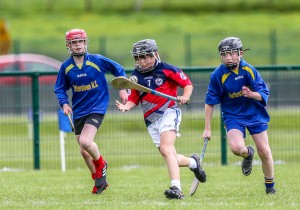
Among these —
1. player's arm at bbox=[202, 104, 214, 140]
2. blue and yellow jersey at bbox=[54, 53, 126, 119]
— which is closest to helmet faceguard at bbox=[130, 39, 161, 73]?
player's arm at bbox=[202, 104, 214, 140]

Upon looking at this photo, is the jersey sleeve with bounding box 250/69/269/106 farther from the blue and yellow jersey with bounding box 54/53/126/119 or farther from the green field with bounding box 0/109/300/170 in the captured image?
the green field with bounding box 0/109/300/170

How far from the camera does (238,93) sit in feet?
36.8

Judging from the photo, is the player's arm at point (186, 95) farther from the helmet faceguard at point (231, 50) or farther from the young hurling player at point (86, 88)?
the young hurling player at point (86, 88)

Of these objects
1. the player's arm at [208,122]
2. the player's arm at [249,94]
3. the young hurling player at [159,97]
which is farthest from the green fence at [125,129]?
the player's arm at [249,94]

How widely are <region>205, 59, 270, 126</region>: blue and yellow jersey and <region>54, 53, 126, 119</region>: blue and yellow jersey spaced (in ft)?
4.72

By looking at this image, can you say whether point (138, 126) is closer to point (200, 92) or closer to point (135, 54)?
point (200, 92)

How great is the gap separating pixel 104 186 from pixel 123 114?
476 centimetres

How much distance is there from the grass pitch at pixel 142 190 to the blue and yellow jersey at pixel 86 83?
1066 millimetres

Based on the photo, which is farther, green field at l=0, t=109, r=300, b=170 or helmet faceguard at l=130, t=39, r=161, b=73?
green field at l=0, t=109, r=300, b=170

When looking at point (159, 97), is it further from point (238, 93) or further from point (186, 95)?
point (238, 93)

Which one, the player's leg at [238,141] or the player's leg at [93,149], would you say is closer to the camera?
the player's leg at [238,141]

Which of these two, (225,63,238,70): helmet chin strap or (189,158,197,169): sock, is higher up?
(225,63,238,70): helmet chin strap

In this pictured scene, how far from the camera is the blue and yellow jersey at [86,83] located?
39.3 feet

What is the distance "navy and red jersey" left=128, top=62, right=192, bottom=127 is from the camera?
11.3 meters
